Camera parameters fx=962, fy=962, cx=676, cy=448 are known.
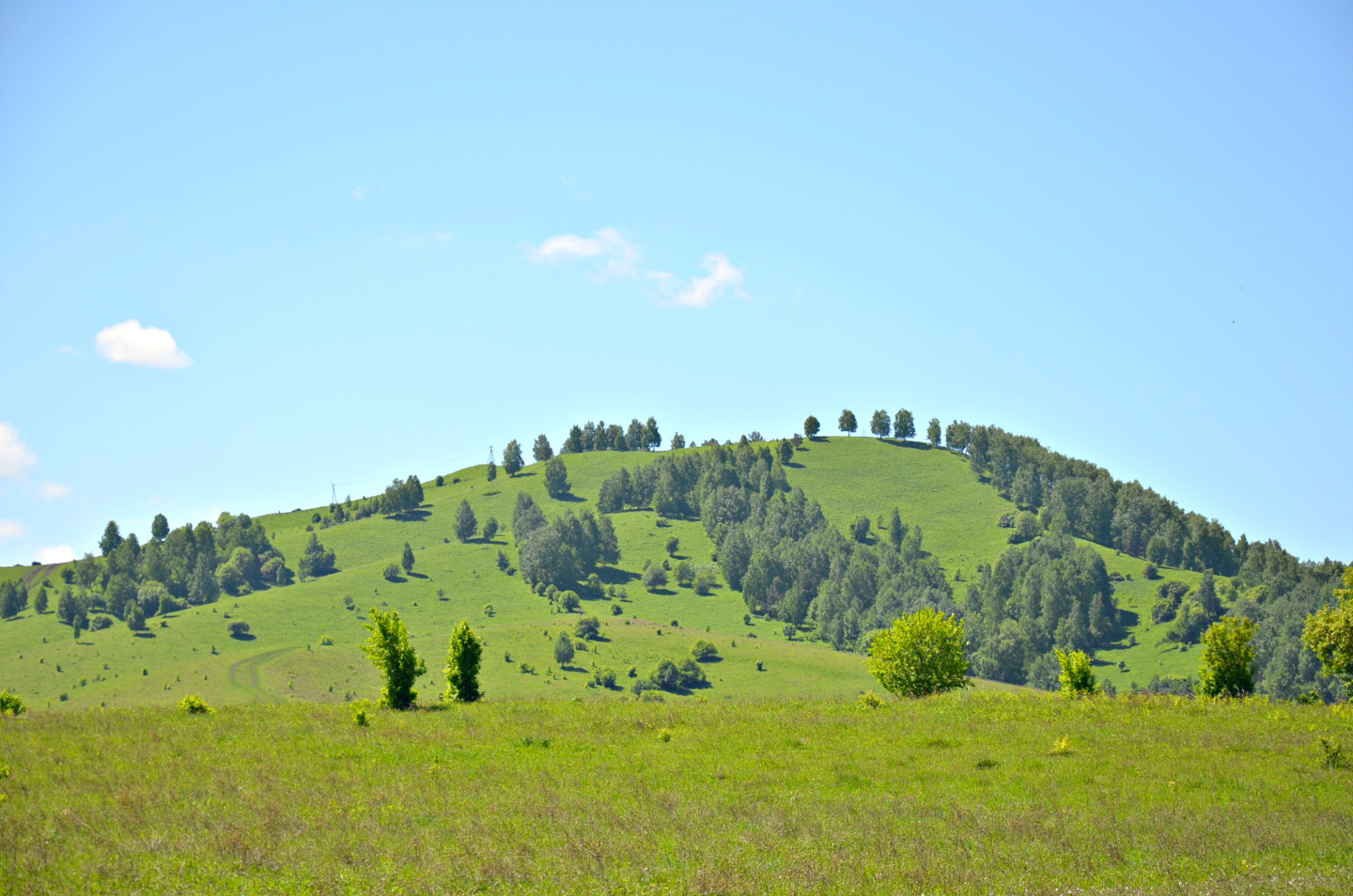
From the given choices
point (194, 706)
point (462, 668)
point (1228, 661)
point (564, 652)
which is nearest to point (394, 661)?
point (462, 668)

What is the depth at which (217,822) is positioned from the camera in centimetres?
2191

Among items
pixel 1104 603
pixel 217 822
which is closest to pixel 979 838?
pixel 217 822

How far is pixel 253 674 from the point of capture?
146 meters

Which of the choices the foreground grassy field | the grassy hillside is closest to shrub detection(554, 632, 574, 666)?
the grassy hillside

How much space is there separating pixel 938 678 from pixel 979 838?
28232 mm

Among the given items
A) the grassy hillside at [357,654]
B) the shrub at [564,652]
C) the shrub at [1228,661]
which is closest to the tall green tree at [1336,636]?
the shrub at [1228,661]

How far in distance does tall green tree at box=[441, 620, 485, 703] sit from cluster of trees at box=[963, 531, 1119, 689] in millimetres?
139477

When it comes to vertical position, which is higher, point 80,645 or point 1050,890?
point 1050,890

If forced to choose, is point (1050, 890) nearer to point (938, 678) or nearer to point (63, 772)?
point (63, 772)

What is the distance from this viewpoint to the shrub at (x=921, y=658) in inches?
1912

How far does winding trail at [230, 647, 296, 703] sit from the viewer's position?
135 m

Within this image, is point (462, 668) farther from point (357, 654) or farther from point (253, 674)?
point (357, 654)

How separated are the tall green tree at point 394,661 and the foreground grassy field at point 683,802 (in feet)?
14.3

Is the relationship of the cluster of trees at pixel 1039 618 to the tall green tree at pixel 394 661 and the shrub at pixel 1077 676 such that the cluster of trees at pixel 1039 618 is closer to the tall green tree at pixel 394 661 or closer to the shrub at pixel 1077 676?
the shrub at pixel 1077 676
